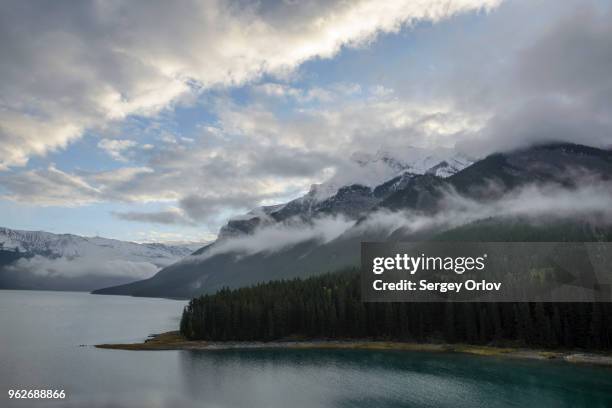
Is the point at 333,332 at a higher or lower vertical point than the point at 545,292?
lower

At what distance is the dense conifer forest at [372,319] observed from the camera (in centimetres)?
14350

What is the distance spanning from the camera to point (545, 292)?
529ft

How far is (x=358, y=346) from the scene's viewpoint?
15425 centimetres

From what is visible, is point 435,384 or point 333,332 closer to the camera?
point 435,384

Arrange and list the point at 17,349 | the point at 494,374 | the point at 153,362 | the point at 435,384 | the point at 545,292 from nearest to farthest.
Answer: the point at 435,384 → the point at 494,374 → the point at 153,362 → the point at 17,349 → the point at 545,292

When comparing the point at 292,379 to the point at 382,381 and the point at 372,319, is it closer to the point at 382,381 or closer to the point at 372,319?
the point at 382,381

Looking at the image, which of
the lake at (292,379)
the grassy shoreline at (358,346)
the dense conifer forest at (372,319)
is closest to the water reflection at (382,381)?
the lake at (292,379)

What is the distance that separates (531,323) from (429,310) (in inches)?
1264

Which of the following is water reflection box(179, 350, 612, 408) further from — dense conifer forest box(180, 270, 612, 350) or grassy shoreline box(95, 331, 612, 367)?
dense conifer forest box(180, 270, 612, 350)

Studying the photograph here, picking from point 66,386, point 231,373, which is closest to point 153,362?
point 231,373

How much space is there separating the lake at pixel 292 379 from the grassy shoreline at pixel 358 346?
6283 mm

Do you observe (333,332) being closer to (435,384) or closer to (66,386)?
(435,384)

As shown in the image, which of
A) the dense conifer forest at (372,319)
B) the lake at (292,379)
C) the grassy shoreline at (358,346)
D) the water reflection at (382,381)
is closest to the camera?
the lake at (292,379)

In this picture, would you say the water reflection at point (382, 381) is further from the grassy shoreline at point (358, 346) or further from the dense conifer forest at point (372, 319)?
the dense conifer forest at point (372, 319)
